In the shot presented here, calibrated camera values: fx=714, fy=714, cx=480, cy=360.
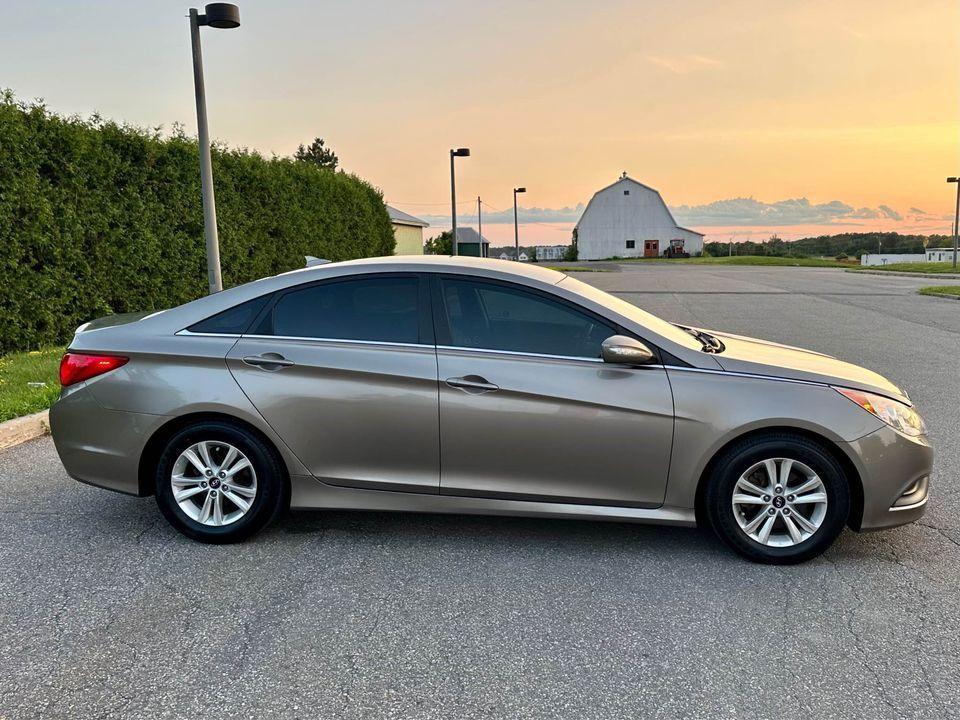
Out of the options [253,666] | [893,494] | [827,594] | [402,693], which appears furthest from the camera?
[893,494]

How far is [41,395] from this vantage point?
6883 mm

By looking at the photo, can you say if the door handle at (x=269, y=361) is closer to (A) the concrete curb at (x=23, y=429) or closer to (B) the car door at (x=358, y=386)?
(B) the car door at (x=358, y=386)

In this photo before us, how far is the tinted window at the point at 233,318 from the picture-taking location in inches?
161

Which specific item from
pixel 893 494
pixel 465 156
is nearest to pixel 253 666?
pixel 893 494

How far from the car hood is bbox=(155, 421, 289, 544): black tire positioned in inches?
98.5

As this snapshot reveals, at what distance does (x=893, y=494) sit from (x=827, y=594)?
674 millimetres

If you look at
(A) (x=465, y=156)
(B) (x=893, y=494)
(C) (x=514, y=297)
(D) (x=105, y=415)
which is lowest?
(B) (x=893, y=494)

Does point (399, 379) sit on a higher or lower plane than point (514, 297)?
lower

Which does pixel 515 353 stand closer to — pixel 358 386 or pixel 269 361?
pixel 358 386

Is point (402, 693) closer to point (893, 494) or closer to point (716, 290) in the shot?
point (893, 494)

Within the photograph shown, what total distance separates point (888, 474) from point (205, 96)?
951cm

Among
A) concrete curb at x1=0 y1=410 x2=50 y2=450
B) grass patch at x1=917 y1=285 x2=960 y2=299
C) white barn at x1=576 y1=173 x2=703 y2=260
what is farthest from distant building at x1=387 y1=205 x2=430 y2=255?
concrete curb at x1=0 y1=410 x2=50 y2=450

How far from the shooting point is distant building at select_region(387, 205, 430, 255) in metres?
47.1

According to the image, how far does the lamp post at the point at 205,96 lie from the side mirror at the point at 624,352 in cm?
666
